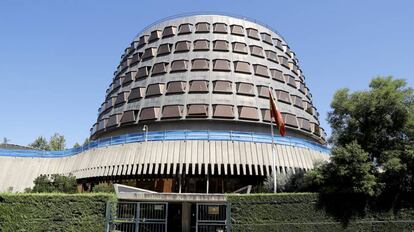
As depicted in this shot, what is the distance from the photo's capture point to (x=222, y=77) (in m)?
48.9

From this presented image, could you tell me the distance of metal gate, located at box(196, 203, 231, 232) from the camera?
887 inches

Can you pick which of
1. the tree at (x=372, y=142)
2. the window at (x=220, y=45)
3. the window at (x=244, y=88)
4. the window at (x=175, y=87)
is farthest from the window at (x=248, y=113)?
the tree at (x=372, y=142)

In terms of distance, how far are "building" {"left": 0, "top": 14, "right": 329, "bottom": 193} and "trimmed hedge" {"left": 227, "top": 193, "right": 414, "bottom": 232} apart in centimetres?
1355

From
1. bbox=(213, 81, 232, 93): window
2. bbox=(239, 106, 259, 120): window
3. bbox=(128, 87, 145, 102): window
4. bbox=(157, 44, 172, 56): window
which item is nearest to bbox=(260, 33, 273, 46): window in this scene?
bbox=(213, 81, 232, 93): window

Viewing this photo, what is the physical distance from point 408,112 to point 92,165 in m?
30.6

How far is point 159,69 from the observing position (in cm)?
5131

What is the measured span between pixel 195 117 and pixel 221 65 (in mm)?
8806

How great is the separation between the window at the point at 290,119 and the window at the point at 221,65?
30.7 feet

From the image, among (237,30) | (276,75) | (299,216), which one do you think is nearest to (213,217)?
(299,216)

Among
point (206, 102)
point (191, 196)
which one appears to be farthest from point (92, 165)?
point (191, 196)

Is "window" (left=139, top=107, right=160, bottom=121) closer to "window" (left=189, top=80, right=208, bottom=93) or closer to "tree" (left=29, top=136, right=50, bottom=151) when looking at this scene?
"window" (left=189, top=80, right=208, bottom=93)

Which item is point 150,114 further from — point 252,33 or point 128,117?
point 252,33

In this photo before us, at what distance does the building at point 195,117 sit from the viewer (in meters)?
37.7

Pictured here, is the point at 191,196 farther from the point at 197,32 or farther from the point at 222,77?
the point at 197,32
